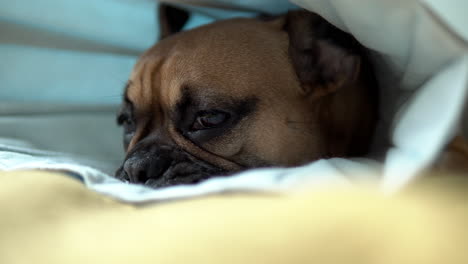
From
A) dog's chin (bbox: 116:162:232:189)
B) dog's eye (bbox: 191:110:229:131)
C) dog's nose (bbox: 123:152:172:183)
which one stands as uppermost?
dog's eye (bbox: 191:110:229:131)

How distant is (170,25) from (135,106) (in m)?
0.40

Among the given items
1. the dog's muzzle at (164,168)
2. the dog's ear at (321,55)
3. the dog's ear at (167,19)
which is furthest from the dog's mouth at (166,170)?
the dog's ear at (167,19)

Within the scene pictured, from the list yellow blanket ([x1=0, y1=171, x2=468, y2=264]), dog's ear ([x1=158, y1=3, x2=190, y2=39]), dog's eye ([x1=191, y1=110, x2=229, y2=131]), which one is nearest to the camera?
yellow blanket ([x1=0, y1=171, x2=468, y2=264])

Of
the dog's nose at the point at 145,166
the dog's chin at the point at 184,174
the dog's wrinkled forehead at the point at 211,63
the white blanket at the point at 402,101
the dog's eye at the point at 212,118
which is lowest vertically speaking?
the dog's nose at the point at 145,166

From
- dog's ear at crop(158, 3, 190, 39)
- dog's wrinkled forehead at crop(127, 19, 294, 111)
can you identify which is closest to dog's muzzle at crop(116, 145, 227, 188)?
dog's wrinkled forehead at crop(127, 19, 294, 111)

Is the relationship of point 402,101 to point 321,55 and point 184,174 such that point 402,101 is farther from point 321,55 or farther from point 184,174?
point 184,174

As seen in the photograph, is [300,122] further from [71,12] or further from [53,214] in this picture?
[71,12]

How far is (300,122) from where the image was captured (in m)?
1.10

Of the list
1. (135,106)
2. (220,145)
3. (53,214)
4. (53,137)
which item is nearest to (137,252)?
(53,214)

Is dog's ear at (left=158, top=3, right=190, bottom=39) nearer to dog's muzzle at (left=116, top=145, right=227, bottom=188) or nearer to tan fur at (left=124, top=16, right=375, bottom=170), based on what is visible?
tan fur at (left=124, top=16, right=375, bottom=170)

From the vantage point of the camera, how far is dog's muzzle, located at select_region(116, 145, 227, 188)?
98cm

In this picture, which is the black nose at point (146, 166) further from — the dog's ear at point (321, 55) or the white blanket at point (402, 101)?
the dog's ear at point (321, 55)

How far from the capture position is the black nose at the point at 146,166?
1.02 m

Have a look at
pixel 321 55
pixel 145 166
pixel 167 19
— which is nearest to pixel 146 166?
pixel 145 166
